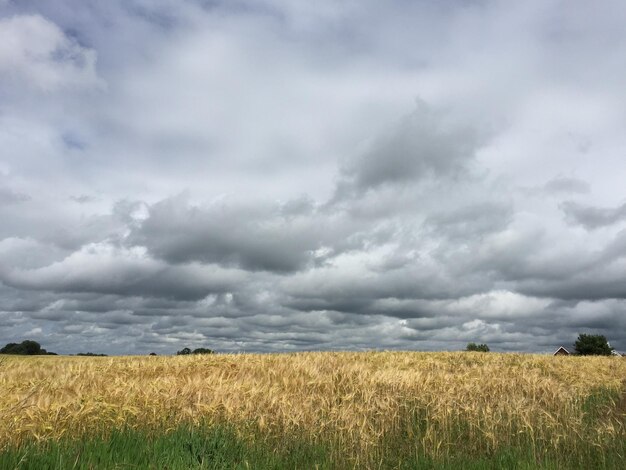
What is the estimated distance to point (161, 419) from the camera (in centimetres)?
955

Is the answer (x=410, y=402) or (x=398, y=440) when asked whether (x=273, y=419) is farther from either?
(x=410, y=402)

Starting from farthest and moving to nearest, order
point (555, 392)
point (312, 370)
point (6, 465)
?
point (312, 370) → point (555, 392) → point (6, 465)

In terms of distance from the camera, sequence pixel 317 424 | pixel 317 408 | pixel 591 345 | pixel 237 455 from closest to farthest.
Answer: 1. pixel 237 455
2. pixel 317 424
3. pixel 317 408
4. pixel 591 345

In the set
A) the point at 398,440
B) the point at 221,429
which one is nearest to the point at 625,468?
the point at 398,440

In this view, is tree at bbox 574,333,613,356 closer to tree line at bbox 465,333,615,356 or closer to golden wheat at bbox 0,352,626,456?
tree line at bbox 465,333,615,356

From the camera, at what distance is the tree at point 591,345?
7019 centimetres

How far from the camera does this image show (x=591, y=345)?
7175cm

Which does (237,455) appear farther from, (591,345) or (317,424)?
(591,345)

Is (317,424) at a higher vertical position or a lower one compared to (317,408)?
lower

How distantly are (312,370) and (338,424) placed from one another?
6.78 meters

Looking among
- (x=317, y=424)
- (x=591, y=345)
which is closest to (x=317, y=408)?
(x=317, y=424)

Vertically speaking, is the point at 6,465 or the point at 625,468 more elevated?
the point at 6,465

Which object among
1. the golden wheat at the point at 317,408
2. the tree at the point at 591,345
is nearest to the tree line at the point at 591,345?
the tree at the point at 591,345

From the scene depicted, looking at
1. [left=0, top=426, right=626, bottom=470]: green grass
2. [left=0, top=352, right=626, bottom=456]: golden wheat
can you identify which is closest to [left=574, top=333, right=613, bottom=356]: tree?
[left=0, top=352, right=626, bottom=456]: golden wheat
